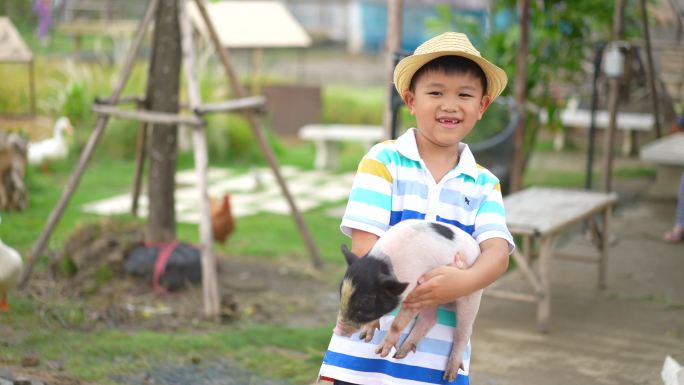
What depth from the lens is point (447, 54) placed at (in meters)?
2.47

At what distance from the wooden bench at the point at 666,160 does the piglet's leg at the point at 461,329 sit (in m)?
6.37

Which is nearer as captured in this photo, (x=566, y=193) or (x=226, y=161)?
(x=566, y=193)

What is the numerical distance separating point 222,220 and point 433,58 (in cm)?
451

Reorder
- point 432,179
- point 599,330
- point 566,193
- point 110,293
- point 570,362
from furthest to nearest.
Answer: point 566,193, point 110,293, point 599,330, point 570,362, point 432,179

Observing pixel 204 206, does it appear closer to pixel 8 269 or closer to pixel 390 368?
pixel 8 269

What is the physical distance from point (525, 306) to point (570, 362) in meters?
1.00

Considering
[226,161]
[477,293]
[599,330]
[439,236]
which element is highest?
[439,236]

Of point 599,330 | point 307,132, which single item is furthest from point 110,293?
point 307,132

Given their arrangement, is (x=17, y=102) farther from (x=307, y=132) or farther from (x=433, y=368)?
(x=433, y=368)

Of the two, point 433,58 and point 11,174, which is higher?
point 433,58

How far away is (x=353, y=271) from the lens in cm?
234

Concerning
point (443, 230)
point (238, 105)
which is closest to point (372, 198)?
point (443, 230)

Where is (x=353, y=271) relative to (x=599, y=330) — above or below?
above

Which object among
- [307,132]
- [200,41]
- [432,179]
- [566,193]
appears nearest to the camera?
[432,179]
